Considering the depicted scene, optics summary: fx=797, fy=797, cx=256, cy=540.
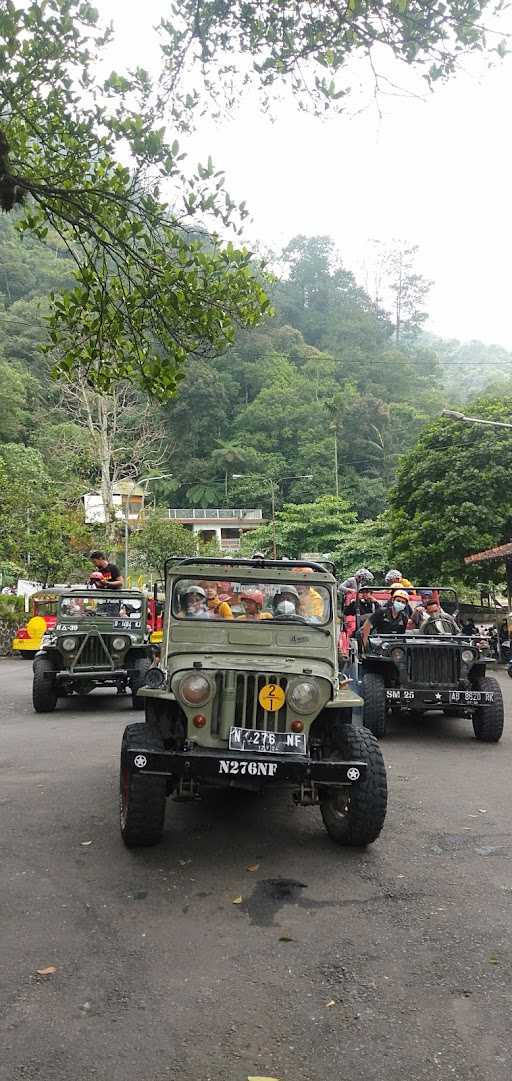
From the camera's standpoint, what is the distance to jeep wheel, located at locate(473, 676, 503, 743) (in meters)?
8.89

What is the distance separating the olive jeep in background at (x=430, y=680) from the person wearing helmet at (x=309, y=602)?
3.16 meters

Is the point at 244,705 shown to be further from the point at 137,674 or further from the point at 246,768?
the point at 137,674

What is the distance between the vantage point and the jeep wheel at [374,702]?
29.1 feet

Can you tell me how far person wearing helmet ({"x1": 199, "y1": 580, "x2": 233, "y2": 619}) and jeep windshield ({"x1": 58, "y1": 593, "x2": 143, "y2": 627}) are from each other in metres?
5.92

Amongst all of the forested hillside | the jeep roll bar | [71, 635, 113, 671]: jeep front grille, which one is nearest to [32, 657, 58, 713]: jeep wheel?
[71, 635, 113, 671]: jeep front grille

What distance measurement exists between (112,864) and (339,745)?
1.52m

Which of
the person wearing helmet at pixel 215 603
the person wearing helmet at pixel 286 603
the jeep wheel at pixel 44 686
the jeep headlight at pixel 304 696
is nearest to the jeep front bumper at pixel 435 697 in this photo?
the person wearing helmet at pixel 286 603

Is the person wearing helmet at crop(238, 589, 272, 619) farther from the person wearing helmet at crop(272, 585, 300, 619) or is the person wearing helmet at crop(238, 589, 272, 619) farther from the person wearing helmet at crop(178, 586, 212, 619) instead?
the person wearing helmet at crop(178, 586, 212, 619)

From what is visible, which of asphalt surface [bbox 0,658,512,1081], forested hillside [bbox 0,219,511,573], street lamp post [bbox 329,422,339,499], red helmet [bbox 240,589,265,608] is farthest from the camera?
street lamp post [bbox 329,422,339,499]

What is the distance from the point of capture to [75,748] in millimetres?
8258

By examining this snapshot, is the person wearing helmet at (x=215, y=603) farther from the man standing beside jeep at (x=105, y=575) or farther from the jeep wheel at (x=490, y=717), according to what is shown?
the man standing beside jeep at (x=105, y=575)

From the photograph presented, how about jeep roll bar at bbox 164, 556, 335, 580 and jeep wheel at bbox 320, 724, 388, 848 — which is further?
jeep roll bar at bbox 164, 556, 335, 580

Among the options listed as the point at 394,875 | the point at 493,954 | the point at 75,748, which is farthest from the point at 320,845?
the point at 75,748

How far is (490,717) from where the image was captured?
8.89 meters
